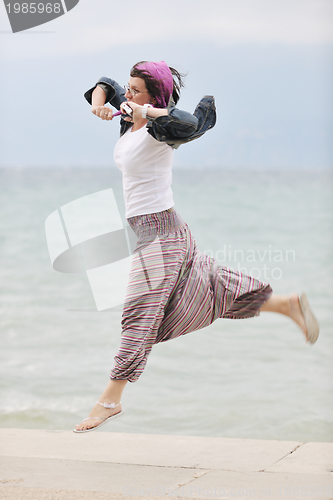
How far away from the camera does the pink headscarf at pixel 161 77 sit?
2.20 meters

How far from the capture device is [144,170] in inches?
89.4

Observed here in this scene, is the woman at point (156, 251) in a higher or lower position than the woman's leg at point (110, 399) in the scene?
higher

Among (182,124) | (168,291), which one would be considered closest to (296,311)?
(168,291)

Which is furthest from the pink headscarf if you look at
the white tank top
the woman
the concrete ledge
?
the concrete ledge

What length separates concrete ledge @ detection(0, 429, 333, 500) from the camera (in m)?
2.26

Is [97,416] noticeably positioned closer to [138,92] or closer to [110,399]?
[110,399]

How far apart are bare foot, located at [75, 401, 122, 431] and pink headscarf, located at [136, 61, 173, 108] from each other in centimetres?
123

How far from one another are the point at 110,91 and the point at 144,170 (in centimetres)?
46

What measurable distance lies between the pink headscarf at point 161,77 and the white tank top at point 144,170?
13 centimetres

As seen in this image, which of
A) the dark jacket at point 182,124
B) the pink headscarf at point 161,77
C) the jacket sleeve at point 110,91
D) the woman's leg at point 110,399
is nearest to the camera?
the dark jacket at point 182,124

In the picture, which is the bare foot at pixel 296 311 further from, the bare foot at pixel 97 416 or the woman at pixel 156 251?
the bare foot at pixel 97 416

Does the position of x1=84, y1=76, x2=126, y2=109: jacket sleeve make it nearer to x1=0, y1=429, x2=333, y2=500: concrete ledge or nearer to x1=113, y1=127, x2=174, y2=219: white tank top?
x1=113, y1=127, x2=174, y2=219: white tank top

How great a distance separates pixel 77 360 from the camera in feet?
21.7

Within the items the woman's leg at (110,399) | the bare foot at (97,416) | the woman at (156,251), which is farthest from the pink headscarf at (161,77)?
the bare foot at (97,416)
